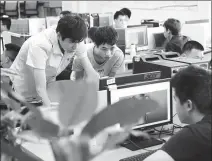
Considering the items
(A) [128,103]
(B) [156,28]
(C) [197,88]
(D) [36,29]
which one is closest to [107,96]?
(C) [197,88]

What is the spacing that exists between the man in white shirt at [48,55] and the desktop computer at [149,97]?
0.98 feet

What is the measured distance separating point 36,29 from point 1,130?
5.76 m

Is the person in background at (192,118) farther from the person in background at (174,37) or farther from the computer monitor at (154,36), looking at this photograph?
the computer monitor at (154,36)

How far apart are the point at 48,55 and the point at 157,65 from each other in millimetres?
764

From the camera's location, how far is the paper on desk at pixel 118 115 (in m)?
0.73

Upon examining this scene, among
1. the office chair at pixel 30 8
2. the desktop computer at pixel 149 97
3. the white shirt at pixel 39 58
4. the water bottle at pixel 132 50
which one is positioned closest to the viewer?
the desktop computer at pixel 149 97

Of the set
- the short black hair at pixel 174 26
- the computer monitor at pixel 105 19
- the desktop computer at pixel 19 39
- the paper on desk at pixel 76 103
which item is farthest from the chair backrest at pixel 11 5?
the paper on desk at pixel 76 103

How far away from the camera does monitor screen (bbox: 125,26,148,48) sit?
5.78 m

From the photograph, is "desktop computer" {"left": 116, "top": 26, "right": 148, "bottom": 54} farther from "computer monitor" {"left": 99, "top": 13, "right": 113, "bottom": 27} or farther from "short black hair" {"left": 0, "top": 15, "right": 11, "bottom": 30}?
"short black hair" {"left": 0, "top": 15, "right": 11, "bottom": 30}

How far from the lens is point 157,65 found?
2.76m

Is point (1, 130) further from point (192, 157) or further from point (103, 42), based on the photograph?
point (103, 42)

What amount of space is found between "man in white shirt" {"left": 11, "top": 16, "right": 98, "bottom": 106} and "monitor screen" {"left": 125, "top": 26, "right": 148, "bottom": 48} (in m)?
2.97

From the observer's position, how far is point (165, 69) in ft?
8.82

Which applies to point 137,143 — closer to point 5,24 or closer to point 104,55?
point 104,55
